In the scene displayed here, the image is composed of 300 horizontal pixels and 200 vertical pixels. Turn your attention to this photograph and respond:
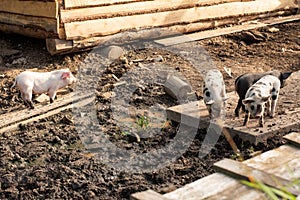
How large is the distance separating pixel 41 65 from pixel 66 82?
1.51 m

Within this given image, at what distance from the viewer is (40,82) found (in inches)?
286

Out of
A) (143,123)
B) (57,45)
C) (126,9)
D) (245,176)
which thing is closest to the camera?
(245,176)

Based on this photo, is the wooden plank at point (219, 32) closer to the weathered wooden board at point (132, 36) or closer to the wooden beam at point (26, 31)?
the weathered wooden board at point (132, 36)

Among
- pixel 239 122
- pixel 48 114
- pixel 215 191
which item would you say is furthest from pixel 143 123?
pixel 215 191

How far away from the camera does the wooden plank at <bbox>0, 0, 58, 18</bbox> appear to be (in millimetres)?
8484

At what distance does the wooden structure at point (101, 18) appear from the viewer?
8633 mm

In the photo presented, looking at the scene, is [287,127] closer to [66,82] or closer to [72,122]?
[72,122]

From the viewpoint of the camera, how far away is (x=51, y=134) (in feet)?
21.1

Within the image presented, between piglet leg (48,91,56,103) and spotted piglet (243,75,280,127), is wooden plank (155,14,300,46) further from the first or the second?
spotted piglet (243,75,280,127)

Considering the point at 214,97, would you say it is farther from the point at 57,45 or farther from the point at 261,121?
the point at 57,45

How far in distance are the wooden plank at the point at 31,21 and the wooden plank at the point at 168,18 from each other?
0.19 meters

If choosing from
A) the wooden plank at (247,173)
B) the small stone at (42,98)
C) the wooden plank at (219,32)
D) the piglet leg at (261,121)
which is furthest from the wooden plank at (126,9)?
the wooden plank at (247,173)

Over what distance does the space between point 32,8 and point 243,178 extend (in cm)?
495

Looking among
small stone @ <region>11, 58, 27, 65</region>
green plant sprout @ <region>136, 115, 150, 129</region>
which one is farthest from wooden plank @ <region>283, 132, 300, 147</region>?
small stone @ <region>11, 58, 27, 65</region>
